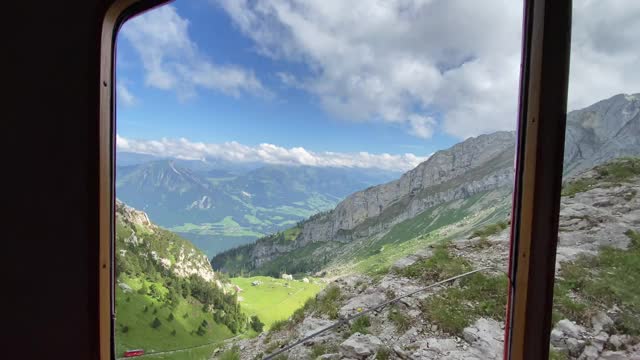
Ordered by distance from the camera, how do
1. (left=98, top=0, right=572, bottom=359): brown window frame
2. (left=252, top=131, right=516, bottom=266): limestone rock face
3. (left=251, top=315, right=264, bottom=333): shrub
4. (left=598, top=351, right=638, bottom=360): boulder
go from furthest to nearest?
(left=251, top=315, right=264, bottom=333): shrub, (left=252, top=131, right=516, bottom=266): limestone rock face, (left=598, top=351, right=638, bottom=360): boulder, (left=98, top=0, right=572, bottom=359): brown window frame

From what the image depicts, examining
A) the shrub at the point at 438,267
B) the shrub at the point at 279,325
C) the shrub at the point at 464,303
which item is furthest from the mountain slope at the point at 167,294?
the shrub at the point at 464,303

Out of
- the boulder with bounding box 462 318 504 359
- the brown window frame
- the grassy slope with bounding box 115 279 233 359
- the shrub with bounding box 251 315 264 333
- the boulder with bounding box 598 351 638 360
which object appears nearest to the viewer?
the brown window frame

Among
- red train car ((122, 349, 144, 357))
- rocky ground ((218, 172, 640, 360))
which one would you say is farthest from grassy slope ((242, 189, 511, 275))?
red train car ((122, 349, 144, 357))

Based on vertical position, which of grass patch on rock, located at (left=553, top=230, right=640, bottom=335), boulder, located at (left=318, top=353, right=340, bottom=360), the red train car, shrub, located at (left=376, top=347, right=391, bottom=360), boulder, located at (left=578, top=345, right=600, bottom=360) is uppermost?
grass patch on rock, located at (left=553, top=230, right=640, bottom=335)

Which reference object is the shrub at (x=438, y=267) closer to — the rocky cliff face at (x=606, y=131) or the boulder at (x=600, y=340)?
the boulder at (x=600, y=340)

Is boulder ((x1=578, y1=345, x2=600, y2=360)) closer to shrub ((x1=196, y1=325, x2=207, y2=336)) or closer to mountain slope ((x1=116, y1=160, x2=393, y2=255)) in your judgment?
mountain slope ((x1=116, y1=160, x2=393, y2=255))

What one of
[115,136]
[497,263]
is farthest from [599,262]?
[115,136]

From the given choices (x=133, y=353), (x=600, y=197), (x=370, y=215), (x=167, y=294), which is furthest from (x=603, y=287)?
(x=167, y=294)
